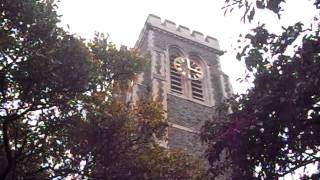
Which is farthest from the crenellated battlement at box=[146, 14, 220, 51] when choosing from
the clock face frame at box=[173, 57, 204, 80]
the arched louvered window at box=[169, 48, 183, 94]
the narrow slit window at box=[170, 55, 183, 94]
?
the narrow slit window at box=[170, 55, 183, 94]

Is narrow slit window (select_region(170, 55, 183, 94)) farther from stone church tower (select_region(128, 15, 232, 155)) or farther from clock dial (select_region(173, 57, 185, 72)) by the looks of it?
clock dial (select_region(173, 57, 185, 72))

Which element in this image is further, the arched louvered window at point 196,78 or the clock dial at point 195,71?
the clock dial at point 195,71

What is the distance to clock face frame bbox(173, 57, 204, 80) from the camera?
1169 inches

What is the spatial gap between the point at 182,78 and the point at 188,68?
77.6 inches

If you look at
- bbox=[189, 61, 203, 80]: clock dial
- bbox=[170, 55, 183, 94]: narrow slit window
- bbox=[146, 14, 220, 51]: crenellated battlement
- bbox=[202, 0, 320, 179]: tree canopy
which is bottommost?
bbox=[202, 0, 320, 179]: tree canopy

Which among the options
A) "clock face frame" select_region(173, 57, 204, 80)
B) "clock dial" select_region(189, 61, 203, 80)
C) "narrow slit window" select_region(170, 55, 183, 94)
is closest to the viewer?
"narrow slit window" select_region(170, 55, 183, 94)

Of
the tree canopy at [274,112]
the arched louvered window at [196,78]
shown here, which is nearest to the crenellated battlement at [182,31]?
the arched louvered window at [196,78]

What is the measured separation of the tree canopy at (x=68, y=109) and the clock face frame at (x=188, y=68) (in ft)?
55.1

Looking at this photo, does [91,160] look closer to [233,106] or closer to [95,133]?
[95,133]

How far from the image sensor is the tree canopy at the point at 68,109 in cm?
1023

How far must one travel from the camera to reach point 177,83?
91.6ft

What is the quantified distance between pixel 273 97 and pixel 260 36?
110 centimetres

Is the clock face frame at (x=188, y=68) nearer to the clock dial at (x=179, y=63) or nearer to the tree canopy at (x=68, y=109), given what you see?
the clock dial at (x=179, y=63)

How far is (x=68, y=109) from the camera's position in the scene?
1109 cm
